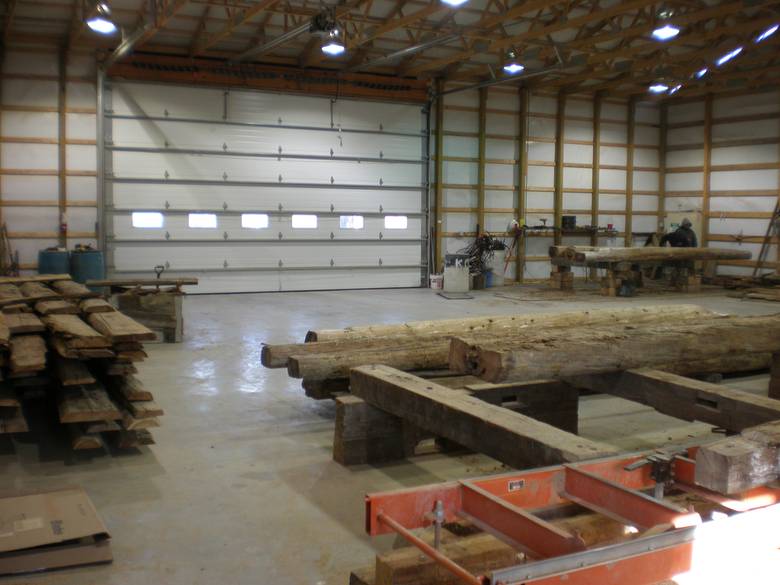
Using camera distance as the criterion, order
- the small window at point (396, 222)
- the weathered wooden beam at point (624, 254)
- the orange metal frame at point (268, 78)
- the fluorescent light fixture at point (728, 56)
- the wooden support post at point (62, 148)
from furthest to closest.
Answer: the small window at point (396, 222) → the weathered wooden beam at point (624, 254) → the orange metal frame at point (268, 78) → the fluorescent light fixture at point (728, 56) → the wooden support post at point (62, 148)

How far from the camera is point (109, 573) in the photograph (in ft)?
11.0

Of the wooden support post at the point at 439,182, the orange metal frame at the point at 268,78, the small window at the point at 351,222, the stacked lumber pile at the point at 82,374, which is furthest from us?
the wooden support post at the point at 439,182

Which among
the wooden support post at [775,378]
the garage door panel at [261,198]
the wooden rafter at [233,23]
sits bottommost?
the wooden support post at [775,378]

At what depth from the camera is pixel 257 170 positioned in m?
17.0

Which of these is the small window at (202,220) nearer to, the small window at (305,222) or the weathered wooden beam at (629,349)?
the small window at (305,222)

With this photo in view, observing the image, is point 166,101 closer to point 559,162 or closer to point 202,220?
point 202,220

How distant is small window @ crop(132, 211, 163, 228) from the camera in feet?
52.7

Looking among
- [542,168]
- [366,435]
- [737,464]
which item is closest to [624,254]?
[542,168]

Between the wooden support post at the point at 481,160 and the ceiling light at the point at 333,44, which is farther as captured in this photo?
the wooden support post at the point at 481,160

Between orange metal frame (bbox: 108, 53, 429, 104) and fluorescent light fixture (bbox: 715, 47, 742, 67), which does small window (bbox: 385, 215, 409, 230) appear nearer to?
orange metal frame (bbox: 108, 53, 429, 104)

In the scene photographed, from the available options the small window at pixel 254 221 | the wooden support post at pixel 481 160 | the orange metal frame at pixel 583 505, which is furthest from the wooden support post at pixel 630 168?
the orange metal frame at pixel 583 505

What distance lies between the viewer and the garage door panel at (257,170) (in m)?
16.0

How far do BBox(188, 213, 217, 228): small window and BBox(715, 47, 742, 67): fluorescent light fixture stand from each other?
1168 cm

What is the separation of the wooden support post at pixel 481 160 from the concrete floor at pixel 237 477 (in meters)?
12.1
